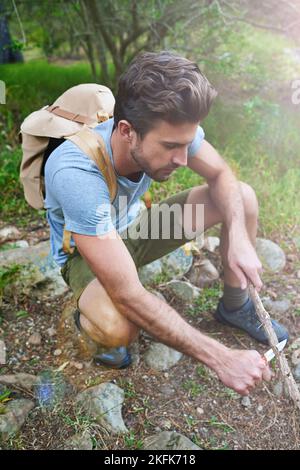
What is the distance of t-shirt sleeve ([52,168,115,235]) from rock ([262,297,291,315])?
56.4 inches

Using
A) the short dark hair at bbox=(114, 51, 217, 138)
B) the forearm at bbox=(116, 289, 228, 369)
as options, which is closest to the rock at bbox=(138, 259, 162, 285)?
the forearm at bbox=(116, 289, 228, 369)

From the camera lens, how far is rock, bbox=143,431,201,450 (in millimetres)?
2219

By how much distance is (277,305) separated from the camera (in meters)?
3.09

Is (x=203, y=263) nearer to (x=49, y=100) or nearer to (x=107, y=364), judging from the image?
(x=107, y=364)

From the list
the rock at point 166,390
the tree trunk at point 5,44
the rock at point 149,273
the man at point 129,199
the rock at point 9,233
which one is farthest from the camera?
the tree trunk at point 5,44

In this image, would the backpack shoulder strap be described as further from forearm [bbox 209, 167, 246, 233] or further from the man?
forearm [bbox 209, 167, 246, 233]

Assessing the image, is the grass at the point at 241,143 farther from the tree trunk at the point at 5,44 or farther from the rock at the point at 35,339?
the rock at the point at 35,339

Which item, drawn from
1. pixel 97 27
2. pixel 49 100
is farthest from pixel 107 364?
pixel 97 27

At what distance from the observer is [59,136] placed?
2285mm

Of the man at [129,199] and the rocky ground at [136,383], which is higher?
the man at [129,199]

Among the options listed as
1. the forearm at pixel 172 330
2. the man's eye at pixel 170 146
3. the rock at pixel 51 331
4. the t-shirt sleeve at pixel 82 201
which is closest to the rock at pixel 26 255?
the rock at pixel 51 331

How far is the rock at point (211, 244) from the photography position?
3.57 m

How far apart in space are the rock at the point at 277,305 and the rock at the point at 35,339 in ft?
4.62

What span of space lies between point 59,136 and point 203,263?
1.54 metres
